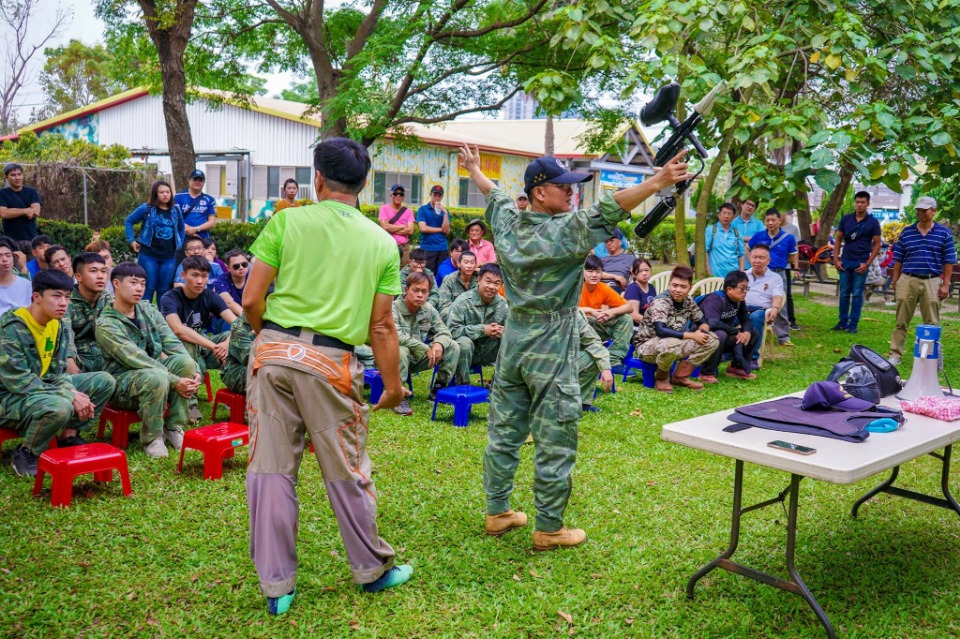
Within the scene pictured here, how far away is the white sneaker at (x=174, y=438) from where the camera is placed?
18.5 ft

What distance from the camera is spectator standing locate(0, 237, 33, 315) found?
612cm

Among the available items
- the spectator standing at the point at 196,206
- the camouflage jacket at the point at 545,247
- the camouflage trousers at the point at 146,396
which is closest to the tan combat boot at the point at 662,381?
the camouflage jacket at the point at 545,247

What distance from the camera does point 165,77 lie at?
11.9 m

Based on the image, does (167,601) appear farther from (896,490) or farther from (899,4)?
(899,4)

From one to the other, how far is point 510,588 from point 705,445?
3.96 ft

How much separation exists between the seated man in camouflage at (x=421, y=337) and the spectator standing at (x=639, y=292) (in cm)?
233

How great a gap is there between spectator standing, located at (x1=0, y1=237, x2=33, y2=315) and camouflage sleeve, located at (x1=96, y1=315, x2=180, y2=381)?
116cm

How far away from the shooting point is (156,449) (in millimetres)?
5430

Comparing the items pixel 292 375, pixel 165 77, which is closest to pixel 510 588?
pixel 292 375

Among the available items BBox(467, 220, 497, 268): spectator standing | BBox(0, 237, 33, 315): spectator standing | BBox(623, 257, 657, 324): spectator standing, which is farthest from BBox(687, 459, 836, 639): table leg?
BBox(467, 220, 497, 268): spectator standing

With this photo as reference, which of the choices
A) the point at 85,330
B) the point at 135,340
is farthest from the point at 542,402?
the point at 85,330

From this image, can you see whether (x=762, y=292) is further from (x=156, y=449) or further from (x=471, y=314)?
Result: (x=156, y=449)

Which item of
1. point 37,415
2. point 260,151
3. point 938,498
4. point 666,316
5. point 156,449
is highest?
point 260,151

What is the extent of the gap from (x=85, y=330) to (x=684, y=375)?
5728 mm
